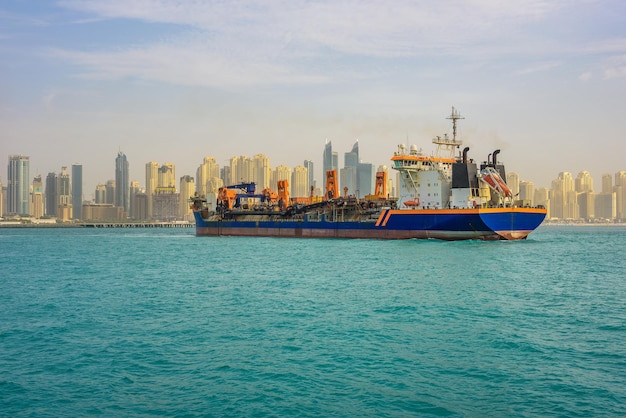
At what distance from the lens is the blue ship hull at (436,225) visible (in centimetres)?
4612

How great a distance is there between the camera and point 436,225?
48.6 m

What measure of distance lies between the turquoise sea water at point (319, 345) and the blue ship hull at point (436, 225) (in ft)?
55.9

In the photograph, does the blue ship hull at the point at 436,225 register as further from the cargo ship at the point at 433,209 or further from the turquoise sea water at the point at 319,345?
the turquoise sea water at the point at 319,345

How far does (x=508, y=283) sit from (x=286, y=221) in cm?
4183

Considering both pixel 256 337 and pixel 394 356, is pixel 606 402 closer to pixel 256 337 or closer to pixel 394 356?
pixel 394 356

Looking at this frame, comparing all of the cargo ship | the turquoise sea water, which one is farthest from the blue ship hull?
the turquoise sea water

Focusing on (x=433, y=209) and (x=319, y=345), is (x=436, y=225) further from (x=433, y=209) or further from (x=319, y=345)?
(x=319, y=345)

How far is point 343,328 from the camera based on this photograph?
16375 mm

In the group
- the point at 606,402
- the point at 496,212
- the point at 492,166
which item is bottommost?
the point at 606,402

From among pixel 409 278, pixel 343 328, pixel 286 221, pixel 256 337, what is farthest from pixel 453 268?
pixel 286 221

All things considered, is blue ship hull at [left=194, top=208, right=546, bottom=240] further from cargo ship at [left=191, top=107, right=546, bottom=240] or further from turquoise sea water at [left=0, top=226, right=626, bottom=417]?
turquoise sea water at [left=0, top=226, right=626, bottom=417]

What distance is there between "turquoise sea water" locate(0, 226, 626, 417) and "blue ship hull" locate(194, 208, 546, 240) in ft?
55.9

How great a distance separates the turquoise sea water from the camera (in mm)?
10430

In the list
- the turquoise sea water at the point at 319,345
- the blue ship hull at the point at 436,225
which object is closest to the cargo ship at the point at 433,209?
the blue ship hull at the point at 436,225
